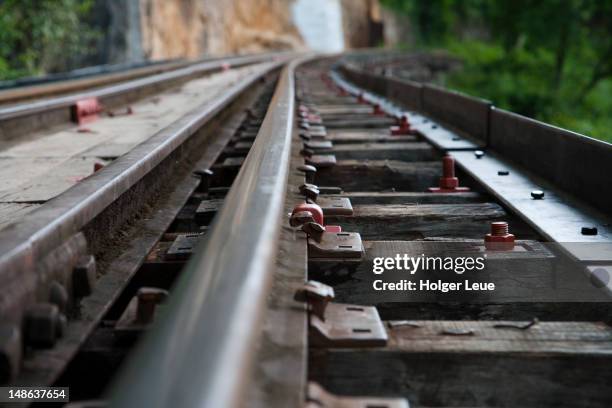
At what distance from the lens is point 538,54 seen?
41.0m

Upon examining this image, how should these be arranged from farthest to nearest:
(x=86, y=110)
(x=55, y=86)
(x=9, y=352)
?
(x=55, y=86)
(x=86, y=110)
(x=9, y=352)

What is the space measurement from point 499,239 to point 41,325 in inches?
52.2

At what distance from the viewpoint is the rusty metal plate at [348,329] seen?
1.65 m

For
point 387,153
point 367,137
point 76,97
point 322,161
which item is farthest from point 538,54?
point 322,161

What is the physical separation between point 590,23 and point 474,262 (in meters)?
43.8

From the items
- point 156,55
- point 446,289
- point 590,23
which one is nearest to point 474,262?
point 446,289

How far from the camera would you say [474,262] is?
230 centimetres

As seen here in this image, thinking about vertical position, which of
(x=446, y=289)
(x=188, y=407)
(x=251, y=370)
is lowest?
(x=446, y=289)

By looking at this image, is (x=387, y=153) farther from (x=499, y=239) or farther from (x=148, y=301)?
(x=148, y=301)

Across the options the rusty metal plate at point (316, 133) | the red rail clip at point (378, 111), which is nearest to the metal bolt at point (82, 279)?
the rusty metal plate at point (316, 133)

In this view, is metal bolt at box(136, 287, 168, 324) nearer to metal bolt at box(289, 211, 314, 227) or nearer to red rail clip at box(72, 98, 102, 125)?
metal bolt at box(289, 211, 314, 227)

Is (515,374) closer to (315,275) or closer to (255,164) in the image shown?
(315,275)

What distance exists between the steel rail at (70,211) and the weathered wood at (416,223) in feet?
2.30

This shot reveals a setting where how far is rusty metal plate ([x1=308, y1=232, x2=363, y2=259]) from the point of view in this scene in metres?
2.25
